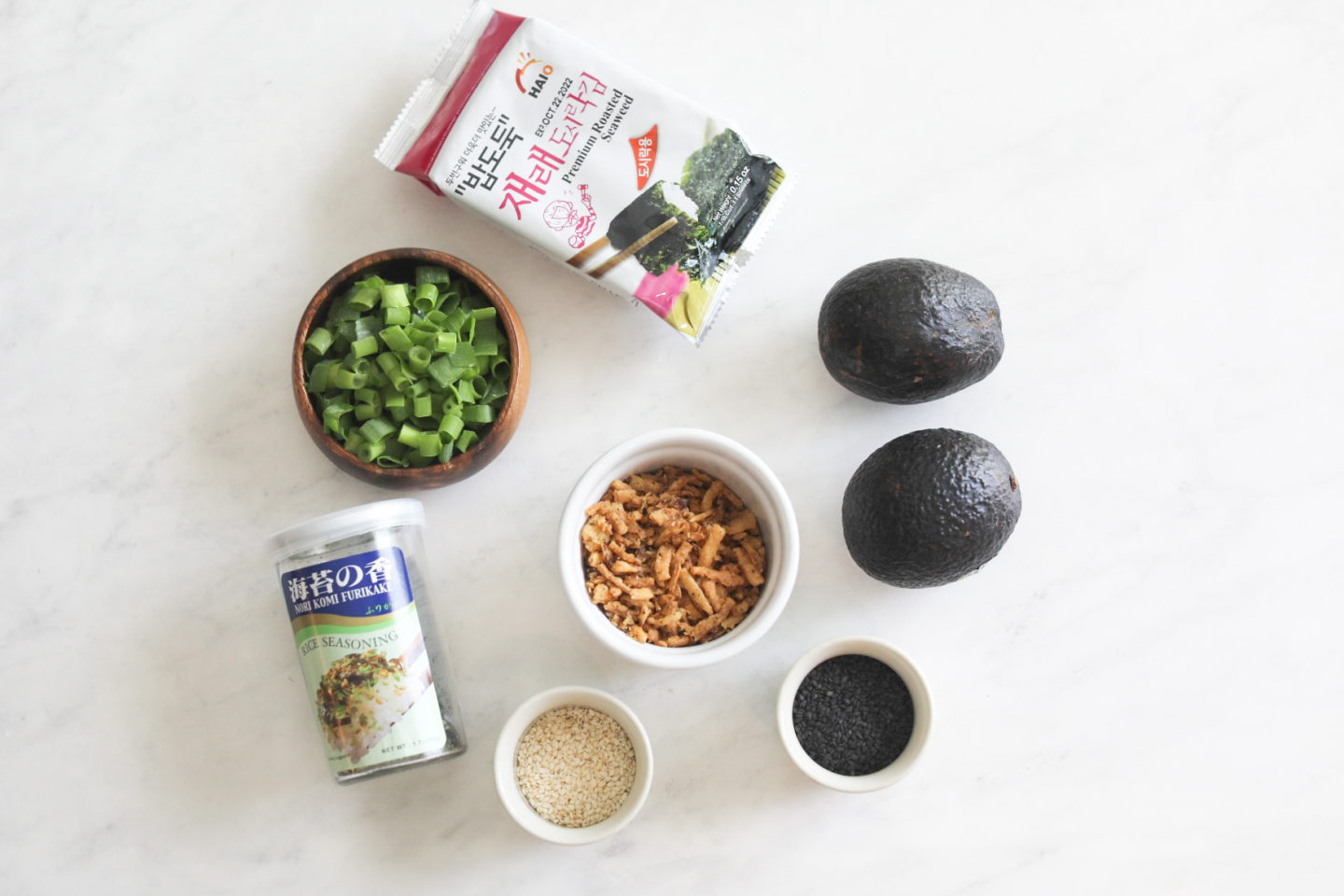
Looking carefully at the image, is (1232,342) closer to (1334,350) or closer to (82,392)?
(1334,350)

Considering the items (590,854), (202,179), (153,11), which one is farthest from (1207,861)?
(153,11)

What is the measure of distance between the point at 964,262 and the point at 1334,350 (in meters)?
0.59

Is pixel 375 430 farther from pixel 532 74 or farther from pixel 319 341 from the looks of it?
pixel 532 74

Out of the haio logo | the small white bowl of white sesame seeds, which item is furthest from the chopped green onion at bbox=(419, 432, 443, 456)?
the haio logo

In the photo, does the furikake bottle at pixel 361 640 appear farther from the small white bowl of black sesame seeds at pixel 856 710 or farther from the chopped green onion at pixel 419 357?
the small white bowl of black sesame seeds at pixel 856 710

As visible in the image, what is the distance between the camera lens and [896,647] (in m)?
1.38

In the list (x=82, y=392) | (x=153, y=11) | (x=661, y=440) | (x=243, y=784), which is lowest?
(x=243, y=784)

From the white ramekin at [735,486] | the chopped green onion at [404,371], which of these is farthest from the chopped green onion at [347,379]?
the white ramekin at [735,486]

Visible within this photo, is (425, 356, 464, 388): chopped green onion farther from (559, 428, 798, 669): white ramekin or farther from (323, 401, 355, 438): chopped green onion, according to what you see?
(559, 428, 798, 669): white ramekin

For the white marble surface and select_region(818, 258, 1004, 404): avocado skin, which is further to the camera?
the white marble surface

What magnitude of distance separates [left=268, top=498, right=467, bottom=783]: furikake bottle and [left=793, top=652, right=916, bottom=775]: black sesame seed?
503mm

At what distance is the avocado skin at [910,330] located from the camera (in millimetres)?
1307

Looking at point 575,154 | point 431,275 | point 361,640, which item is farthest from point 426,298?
point 361,640

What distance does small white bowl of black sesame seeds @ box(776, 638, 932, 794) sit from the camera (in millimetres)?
1376
